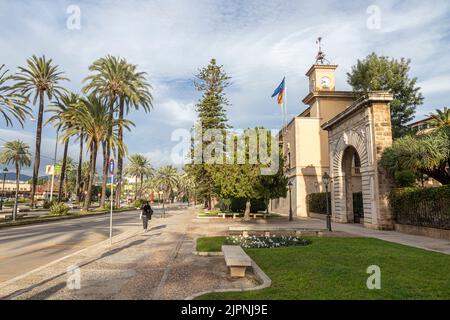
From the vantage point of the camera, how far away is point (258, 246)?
1183cm

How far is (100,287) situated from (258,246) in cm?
674

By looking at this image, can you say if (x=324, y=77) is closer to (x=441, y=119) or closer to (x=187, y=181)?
(x=441, y=119)

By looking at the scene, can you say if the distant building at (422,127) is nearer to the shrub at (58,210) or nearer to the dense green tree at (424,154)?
the dense green tree at (424,154)

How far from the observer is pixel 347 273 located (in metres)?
7.12

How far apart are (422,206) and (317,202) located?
1612cm

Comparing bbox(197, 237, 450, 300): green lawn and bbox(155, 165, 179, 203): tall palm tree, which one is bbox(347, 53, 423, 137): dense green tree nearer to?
bbox(197, 237, 450, 300): green lawn

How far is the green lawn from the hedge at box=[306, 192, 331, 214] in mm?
19048

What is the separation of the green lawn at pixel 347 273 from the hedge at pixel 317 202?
1905cm

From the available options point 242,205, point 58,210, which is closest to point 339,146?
point 242,205

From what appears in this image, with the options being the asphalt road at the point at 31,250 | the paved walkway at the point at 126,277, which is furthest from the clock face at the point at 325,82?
the asphalt road at the point at 31,250

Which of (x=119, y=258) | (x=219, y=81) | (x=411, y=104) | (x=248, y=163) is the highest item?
(x=219, y=81)

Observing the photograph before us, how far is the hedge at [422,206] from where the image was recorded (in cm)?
1434
